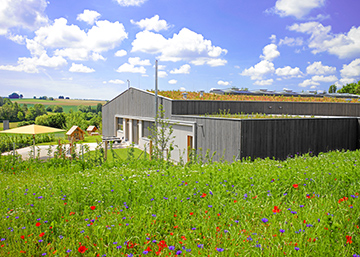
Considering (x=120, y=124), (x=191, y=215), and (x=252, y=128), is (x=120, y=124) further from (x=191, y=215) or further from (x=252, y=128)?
(x=191, y=215)

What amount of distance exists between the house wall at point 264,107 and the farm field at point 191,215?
11602 mm

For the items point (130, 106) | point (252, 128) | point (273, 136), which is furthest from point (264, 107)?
point (130, 106)

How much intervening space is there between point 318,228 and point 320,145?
34.9ft

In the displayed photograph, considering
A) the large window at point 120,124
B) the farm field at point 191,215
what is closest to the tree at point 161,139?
the farm field at point 191,215

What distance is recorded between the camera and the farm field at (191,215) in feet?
8.86

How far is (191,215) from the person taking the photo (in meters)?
3.36

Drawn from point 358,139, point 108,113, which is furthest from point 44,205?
point 108,113

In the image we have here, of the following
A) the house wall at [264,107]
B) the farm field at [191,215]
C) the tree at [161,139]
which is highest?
the house wall at [264,107]

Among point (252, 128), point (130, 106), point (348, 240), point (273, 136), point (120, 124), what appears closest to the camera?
point (348, 240)

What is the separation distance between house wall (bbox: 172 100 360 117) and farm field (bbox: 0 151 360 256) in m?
11.6

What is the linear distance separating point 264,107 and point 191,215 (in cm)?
1729

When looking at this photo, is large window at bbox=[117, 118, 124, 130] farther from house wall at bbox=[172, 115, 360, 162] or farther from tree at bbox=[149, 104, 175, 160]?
tree at bbox=[149, 104, 175, 160]

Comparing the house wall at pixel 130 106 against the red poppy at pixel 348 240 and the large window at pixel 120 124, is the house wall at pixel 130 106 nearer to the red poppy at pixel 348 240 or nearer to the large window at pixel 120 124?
the large window at pixel 120 124

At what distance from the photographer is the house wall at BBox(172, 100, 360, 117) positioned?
16422 millimetres
